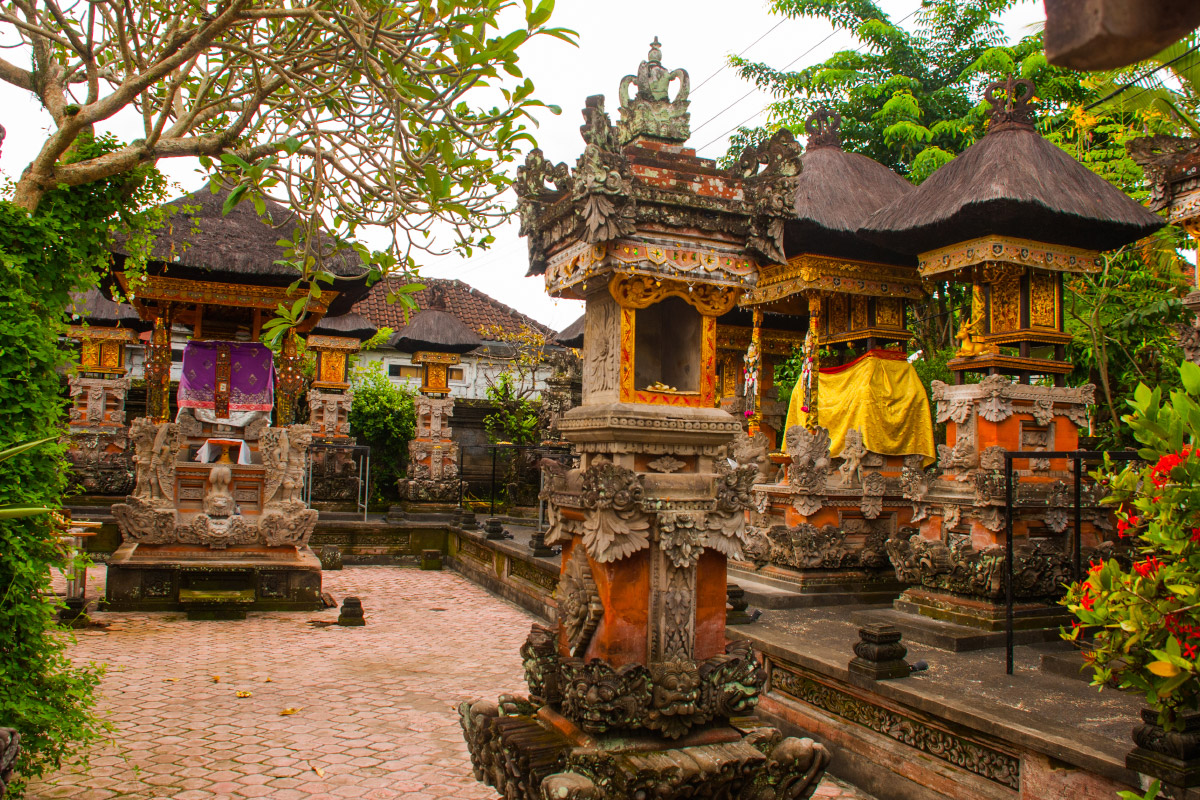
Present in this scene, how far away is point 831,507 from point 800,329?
10.0 ft

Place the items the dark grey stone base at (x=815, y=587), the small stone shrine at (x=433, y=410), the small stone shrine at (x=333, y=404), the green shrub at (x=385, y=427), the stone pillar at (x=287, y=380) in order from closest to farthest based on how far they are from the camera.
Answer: the dark grey stone base at (x=815, y=587)
the stone pillar at (x=287, y=380)
the small stone shrine at (x=333, y=404)
the small stone shrine at (x=433, y=410)
the green shrub at (x=385, y=427)

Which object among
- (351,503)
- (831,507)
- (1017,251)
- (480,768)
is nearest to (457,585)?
(351,503)

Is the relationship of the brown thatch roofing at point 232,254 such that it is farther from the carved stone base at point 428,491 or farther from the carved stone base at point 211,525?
the carved stone base at point 428,491

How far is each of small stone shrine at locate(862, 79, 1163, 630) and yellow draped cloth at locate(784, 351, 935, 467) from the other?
924 millimetres

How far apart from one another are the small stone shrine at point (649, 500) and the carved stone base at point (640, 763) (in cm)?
1

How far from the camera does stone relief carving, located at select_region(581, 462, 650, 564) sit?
4191 mm

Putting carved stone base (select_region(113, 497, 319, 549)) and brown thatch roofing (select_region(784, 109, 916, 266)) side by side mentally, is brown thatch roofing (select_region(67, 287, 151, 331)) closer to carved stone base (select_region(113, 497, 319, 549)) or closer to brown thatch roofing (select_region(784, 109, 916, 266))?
carved stone base (select_region(113, 497, 319, 549))

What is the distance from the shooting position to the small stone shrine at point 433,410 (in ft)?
55.3

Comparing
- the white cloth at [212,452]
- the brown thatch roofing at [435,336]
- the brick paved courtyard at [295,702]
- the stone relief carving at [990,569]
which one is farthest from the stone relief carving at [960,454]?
the brown thatch roofing at [435,336]

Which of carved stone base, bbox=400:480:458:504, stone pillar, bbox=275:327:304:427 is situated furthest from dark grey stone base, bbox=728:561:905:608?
carved stone base, bbox=400:480:458:504

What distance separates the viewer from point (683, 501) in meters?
4.45

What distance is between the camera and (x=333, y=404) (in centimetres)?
1859

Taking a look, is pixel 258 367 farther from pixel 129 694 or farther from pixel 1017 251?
pixel 1017 251

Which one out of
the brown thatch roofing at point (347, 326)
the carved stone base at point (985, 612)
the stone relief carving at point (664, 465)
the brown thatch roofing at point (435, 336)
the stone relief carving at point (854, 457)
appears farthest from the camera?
the brown thatch roofing at point (347, 326)
